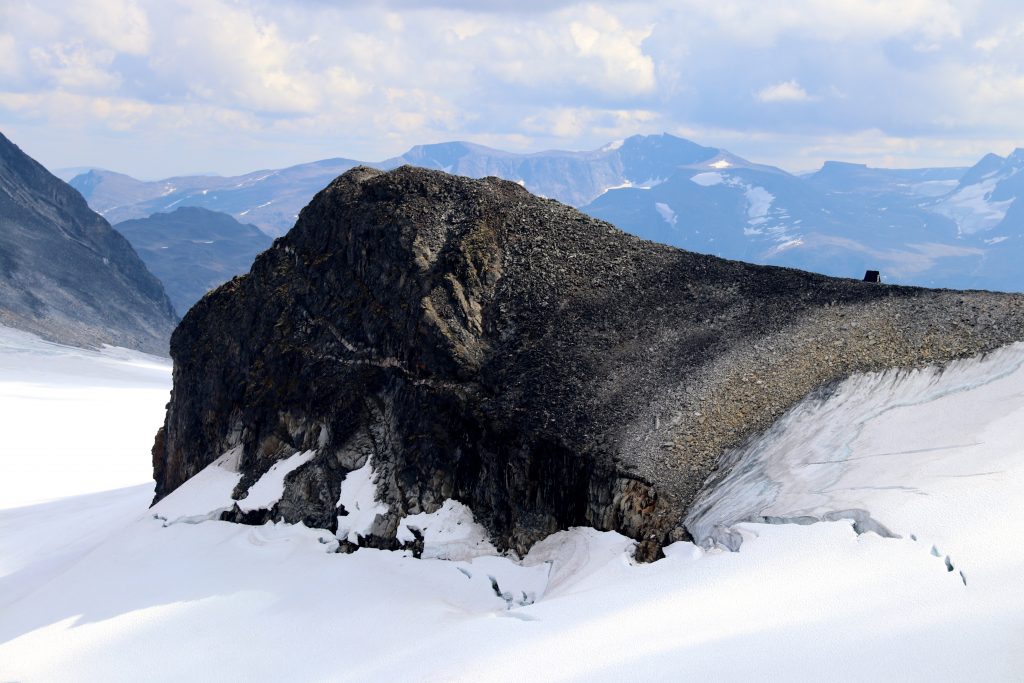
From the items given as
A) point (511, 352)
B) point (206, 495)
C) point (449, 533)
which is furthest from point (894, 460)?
point (206, 495)

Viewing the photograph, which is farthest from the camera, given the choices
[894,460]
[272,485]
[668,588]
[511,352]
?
[272,485]

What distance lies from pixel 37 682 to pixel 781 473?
20.2 meters

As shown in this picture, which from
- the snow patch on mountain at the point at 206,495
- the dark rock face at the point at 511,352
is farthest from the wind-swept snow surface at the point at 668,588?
the dark rock face at the point at 511,352

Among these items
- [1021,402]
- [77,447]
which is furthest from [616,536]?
[77,447]

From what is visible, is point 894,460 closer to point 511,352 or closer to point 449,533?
point 511,352

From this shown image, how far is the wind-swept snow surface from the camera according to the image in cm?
1538

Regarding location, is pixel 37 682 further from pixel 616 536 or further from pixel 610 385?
pixel 610 385

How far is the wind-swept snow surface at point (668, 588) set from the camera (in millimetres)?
15375

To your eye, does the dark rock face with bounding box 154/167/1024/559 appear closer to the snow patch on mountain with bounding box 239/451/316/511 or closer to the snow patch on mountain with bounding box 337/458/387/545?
the snow patch on mountain with bounding box 337/458/387/545

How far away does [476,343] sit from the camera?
2936cm

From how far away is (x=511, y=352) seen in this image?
2873 centimetres

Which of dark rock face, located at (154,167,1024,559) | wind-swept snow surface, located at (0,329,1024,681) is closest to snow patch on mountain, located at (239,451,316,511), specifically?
wind-swept snow surface, located at (0,329,1024,681)

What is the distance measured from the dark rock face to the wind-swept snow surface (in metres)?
1.10

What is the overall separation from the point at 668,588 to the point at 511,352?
1142 centimetres
